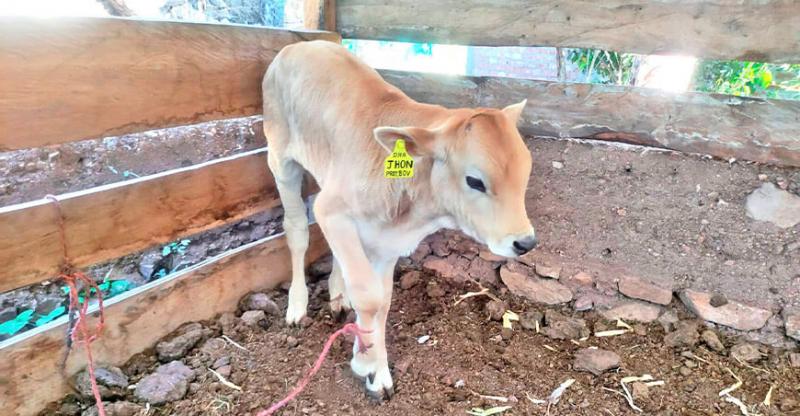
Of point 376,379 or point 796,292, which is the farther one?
point 796,292

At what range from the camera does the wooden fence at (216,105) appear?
2.27 metres

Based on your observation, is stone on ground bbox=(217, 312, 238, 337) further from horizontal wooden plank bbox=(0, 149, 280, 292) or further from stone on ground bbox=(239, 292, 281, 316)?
horizontal wooden plank bbox=(0, 149, 280, 292)

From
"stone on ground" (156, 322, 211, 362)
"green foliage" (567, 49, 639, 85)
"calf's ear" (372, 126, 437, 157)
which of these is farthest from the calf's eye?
"green foliage" (567, 49, 639, 85)

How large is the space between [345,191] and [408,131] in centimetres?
56

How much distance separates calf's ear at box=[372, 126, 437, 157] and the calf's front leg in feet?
1.79

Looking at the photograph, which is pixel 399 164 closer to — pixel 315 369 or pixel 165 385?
pixel 315 369

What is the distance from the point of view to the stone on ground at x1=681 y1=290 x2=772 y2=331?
9.90ft

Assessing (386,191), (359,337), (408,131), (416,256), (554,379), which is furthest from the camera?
(416,256)

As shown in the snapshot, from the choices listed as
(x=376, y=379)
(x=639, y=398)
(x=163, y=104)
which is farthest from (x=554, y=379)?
(x=163, y=104)

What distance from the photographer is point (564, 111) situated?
3.28 meters

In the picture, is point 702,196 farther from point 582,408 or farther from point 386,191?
point 386,191

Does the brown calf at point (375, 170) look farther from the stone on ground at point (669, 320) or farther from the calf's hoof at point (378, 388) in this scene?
the stone on ground at point (669, 320)

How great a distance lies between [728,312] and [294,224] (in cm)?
270

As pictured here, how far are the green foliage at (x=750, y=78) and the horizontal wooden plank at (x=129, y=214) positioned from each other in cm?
378
